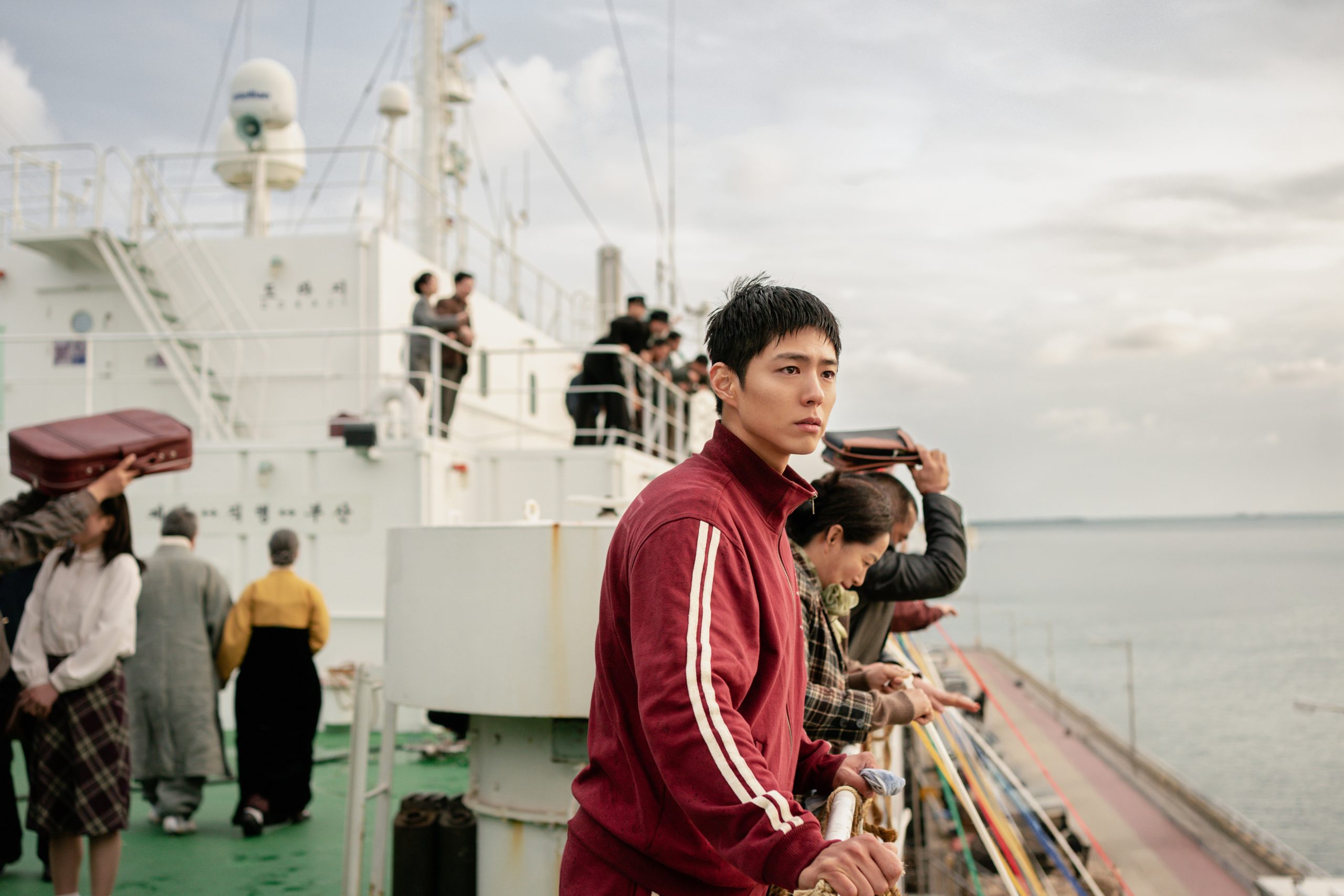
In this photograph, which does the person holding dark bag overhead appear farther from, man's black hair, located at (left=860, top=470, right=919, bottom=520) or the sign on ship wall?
the sign on ship wall

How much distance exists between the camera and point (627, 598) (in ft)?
5.42

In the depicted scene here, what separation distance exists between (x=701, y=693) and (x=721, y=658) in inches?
2.5

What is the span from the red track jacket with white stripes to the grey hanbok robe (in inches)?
177

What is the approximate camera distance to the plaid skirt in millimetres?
3785

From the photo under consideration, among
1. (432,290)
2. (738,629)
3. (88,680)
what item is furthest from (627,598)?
(432,290)

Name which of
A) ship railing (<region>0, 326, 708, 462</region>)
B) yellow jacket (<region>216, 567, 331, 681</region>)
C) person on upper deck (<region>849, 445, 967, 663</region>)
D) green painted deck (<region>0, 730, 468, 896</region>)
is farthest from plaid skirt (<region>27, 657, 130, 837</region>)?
ship railing (<region>0, 326, 708, 462</region>)

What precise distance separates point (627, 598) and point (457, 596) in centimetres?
189

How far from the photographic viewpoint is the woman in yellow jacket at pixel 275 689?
5602 millimetres

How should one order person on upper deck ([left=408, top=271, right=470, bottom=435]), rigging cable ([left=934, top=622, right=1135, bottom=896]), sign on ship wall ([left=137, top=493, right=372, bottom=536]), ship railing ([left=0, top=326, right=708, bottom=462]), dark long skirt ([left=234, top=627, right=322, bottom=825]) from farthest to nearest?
ship railing ([left=0, top=326, right=708, bottom=462]) → person on upper deck ([left=408, top=271, right=470, bottom=435]) → sign on ship wall ([left=137, top=493, right=372, bottom=536]) → dark long skirt ([left=234, top=627, right=322, bottom=825]) → rigging cable ([left=934, top=622, right=1135, bottom=896])

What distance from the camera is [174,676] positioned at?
5523 millimetres

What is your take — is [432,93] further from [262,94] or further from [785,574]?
[785,574]

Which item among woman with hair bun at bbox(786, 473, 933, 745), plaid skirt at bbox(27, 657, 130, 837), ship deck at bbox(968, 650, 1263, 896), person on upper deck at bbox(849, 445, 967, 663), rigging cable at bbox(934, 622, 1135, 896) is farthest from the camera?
ship deck at bbox(968, 650, 1263, 896)

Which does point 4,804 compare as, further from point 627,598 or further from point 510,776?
point 627,598

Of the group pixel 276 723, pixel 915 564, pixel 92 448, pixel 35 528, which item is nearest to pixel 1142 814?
pixel 276 723
